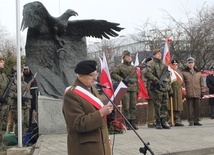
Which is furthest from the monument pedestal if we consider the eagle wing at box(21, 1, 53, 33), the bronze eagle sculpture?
the eagle wing at box(21, 1, 53, 33)

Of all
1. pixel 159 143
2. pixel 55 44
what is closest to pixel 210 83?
pixel 55 44

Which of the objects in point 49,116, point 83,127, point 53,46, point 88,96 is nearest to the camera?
point 83,127

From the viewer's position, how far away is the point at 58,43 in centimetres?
1068

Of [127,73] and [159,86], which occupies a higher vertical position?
[127,73]

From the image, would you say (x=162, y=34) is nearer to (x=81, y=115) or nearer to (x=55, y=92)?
(x=55, y=92)

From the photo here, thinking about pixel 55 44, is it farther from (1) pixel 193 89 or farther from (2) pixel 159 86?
(1) pixel 193 89

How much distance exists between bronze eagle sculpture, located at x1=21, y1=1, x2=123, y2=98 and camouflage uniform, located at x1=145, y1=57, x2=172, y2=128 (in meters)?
2.08

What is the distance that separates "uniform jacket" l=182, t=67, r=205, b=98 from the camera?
1094 centimetres

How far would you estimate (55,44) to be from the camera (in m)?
10.7

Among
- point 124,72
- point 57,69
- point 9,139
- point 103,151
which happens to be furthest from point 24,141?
point 103,151

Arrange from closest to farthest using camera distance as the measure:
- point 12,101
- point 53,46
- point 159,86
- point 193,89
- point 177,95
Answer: point 159,86, point 12,101, point 53,46, point 193,89, point 177,95

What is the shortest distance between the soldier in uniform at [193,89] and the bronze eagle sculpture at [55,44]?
2.51m

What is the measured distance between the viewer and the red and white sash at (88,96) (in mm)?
3951

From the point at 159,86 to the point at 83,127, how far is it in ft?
21.1
